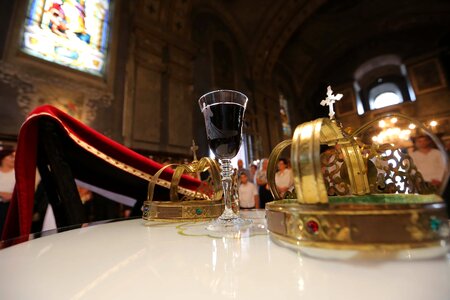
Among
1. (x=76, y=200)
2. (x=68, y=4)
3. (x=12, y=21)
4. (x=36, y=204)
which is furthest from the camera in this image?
(x=68, y=4)

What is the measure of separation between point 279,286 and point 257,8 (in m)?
9.60

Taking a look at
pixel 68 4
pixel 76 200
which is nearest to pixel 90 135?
pixel 76 200

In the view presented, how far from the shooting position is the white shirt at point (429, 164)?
1934mm

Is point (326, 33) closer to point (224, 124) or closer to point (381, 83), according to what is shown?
point (381, 83)

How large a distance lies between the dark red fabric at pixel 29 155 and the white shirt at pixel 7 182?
74.8 inches

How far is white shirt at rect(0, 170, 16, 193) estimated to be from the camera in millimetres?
2432

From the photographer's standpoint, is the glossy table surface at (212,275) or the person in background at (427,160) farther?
the person in background at (427,160)

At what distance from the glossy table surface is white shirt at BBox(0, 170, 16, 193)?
267 centimetres

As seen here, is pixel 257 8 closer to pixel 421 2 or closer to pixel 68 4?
pixel 68 4

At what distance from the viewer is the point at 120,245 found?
548 millimetres

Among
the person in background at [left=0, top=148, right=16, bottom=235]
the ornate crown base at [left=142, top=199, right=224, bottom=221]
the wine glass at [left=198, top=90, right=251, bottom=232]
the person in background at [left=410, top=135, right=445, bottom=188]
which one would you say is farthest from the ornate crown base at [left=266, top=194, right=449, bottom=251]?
the person in background at [left=0, top=148, right=16, bottom=235]

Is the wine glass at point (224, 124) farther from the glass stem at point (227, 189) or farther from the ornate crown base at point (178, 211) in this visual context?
the ornate crown base at point (178, 211)

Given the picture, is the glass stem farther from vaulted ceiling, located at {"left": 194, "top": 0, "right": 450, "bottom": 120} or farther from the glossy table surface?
vaulted ceiling, located at {"left": 194, "top": 0, "right": 450, "bottom": 120}

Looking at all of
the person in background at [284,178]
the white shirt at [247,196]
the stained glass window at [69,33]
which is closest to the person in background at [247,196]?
the white shirt at [247,196]
